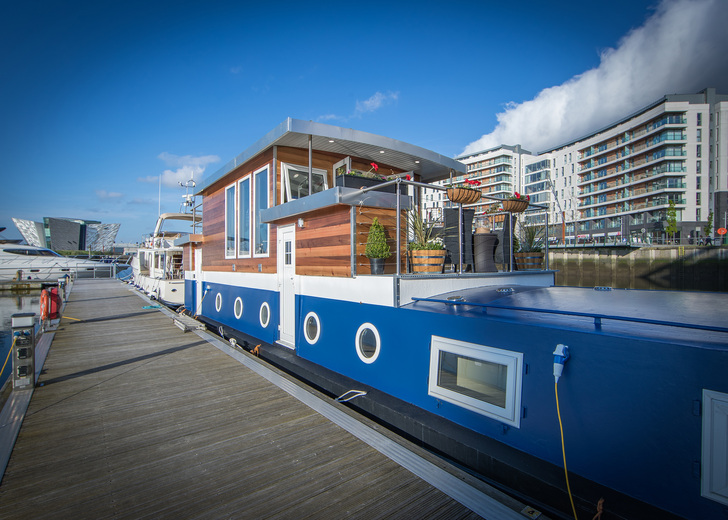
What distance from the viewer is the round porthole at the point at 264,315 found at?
7539mm

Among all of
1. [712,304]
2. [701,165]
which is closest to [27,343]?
[712,304]

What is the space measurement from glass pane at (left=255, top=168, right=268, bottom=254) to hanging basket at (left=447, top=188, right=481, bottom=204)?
13.3 ft

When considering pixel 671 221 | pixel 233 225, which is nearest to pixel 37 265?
pixel 233 225

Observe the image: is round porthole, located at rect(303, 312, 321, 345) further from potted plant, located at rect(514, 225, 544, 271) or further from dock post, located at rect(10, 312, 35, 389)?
potted plant, located at rect(514, 225, 544, 271)

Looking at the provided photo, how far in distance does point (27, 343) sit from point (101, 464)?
111 inches

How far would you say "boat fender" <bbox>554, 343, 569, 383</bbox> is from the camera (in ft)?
9.14

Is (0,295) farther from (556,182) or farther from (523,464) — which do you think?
(556,182)

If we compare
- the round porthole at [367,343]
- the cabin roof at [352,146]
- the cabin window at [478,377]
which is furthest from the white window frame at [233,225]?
the cabin window at [478,377]

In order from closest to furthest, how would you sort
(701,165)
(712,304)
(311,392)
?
1. (712,304)
2. (311,392)
3. (701,165)

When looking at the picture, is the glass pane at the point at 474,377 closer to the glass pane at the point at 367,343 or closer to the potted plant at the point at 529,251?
the glass pane at the point at 367,343

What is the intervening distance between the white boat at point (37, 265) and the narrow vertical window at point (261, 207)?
33.9m

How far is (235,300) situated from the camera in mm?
9055

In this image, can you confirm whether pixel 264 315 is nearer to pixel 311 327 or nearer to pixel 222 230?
pixel 311 327

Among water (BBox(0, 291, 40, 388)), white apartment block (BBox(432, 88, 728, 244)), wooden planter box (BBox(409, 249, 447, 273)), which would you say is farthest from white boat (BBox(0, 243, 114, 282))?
white apartment block (BBox(432, 88, 728, 244))
